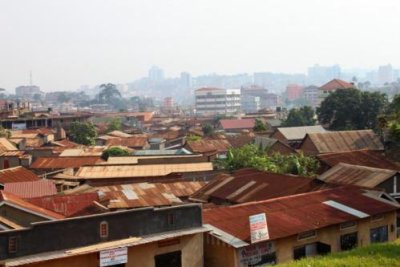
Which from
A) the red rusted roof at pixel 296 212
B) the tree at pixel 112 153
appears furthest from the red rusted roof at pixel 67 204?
the tree at pixel 112 153

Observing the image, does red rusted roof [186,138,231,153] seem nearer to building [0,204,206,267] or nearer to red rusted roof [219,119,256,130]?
building [0,204,206,267]

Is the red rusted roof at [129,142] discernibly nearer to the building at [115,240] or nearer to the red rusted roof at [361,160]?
the red rusted roof at [361,160]

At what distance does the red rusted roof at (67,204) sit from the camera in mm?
20984

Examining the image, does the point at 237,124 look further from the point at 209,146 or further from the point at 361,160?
the point at 361,160

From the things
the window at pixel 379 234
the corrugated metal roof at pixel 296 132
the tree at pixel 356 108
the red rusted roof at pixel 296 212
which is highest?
the tree at pixel 356 108

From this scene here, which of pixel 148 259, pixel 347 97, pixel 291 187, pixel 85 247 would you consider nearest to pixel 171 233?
pixel 148 259

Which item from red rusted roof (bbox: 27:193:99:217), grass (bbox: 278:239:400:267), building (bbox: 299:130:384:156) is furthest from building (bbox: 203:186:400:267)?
building (bbox: 299:130:384:156)

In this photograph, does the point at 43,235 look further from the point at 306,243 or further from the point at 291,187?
the point at 291,187

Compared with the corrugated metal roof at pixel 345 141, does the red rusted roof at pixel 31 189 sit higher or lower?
lower

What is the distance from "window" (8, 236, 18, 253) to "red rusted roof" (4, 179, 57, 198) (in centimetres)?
1135

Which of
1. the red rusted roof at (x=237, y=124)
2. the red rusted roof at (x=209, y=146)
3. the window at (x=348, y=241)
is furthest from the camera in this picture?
the red rusted roof at (x=237, y=124)

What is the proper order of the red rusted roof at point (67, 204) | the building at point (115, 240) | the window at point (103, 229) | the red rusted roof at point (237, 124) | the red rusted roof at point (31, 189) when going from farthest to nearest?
the red rusted roof at point (237, 124) < the red rusted roof at point (31, 189) < the red rusted roof at point (67, 204) < the window at point (103, 229) < the building at point (115, 240)

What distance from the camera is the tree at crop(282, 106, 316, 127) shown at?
69562 millimetres

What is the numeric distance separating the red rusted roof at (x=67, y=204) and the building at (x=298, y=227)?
5.12m
